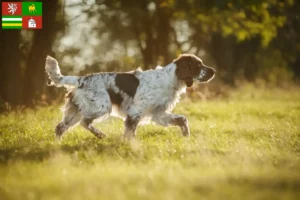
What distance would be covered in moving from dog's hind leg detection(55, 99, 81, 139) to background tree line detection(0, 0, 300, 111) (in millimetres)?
4350

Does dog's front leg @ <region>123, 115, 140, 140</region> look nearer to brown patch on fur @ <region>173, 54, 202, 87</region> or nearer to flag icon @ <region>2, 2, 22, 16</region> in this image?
brown patch on fur @ <region>173, 54, 202, 87</region>

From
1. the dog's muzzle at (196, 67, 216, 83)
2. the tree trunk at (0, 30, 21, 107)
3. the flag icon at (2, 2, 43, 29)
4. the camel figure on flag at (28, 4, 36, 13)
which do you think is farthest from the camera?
the tree trunk at (0, 30, 21, 107)

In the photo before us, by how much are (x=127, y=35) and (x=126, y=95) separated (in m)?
14.6

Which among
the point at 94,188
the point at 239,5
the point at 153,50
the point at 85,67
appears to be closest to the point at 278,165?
the point at 94,188

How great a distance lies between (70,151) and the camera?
287 inches

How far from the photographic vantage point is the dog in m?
8.55

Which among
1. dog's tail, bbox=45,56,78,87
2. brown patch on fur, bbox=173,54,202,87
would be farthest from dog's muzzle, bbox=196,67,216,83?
dog's tail, bbox=45,56,78,87

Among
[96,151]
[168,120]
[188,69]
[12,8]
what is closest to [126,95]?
[168,120]

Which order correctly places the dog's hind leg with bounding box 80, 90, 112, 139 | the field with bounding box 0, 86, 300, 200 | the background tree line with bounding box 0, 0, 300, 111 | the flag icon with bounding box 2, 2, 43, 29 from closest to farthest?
the field with bounding box 0, 86, 300, 200 → the dog's hind leg with bounding box 80, 90, 112, 139 → the flag icon with bounding box 2, 2, 43, 29 → the background tree line with bounding box 0, 0, 300, 111

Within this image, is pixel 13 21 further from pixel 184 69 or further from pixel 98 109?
pixel 184 69

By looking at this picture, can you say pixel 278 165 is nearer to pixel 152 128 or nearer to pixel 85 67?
pixel 152 128

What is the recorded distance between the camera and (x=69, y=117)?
866cm

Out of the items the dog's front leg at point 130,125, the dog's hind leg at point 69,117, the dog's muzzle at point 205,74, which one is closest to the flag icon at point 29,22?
the dog's hind leg at point 69,117

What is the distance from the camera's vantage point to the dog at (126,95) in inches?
337
